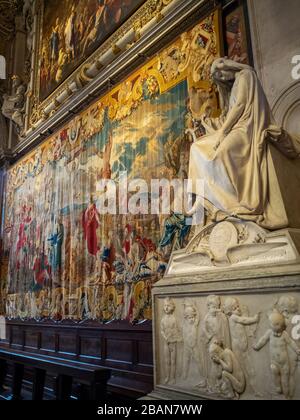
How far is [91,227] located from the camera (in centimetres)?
727

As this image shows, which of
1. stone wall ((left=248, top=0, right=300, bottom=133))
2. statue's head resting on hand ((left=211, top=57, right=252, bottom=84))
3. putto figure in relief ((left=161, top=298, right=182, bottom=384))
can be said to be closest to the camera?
putto figure in relief ((left=161, top=298, right=182, bottom=384))

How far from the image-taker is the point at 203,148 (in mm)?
3561

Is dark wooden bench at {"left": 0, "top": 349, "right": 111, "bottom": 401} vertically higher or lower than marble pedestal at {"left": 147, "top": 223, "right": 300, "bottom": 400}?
lower

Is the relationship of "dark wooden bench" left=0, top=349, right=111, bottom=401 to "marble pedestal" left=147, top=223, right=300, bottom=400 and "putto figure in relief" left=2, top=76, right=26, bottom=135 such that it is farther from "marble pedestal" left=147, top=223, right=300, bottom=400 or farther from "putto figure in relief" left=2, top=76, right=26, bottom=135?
"putto figure in relief" left=2, top=76, right=26, bottom=135

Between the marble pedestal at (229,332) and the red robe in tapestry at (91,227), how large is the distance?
376 cm

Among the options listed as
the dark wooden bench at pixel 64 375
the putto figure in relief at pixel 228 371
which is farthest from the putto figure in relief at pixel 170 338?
the dark wooden bench at pixel 64 375

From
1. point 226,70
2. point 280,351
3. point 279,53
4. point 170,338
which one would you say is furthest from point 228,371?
point 279,53

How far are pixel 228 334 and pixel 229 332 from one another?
0.02 meters

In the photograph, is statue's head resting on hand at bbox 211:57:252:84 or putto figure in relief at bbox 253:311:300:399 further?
statue's head resting on hand at bbox 211:57:252:84

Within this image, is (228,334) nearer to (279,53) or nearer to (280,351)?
(280,351)

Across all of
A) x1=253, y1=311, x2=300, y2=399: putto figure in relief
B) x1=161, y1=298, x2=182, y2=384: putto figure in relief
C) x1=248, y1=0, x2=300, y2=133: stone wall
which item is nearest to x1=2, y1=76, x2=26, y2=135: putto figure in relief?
x1=248, y1=0, x2=300, y2=133: stone wall

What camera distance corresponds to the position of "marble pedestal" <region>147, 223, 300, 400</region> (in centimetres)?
242
